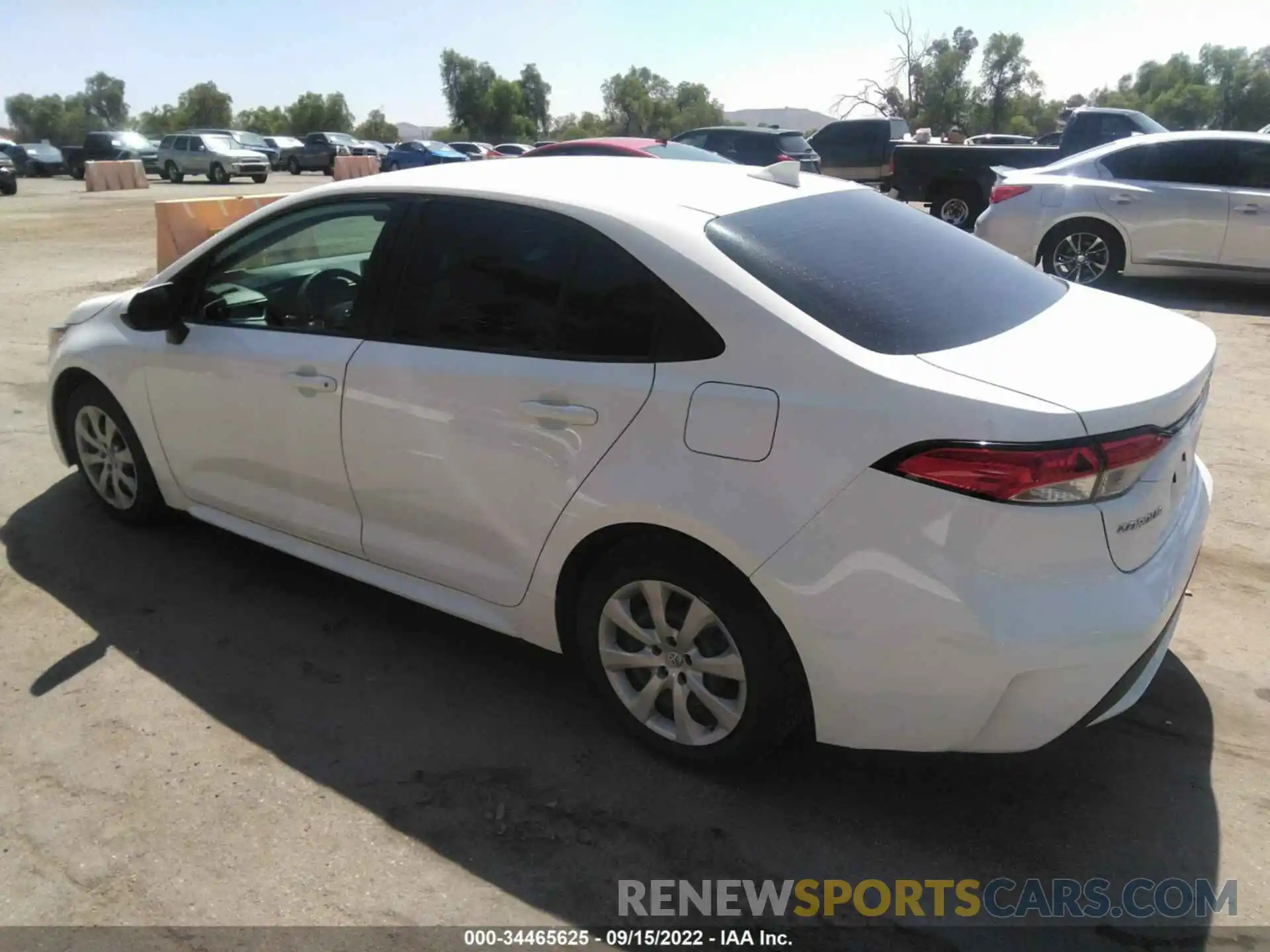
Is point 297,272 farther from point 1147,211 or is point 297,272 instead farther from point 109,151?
point 109,151

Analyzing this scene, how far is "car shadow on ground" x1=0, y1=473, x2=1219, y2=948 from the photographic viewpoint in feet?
9.08

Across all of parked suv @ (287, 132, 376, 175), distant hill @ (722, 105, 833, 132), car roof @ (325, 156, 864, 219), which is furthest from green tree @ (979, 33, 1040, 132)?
car roof @ (325, 156, 864, 219)

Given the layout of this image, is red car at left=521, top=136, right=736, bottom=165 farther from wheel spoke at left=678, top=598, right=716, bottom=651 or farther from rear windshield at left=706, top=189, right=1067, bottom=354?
wheel spoke at left=678, top=598, right=716, bottom=651

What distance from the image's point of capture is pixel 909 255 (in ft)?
10.6

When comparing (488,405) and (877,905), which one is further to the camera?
(488,405)

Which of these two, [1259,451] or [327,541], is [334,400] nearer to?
[327,541]

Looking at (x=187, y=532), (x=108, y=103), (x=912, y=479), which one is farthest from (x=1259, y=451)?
(x=108, y=103)

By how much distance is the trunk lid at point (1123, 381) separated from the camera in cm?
253

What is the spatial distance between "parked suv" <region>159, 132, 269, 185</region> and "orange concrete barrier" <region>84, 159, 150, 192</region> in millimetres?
2814

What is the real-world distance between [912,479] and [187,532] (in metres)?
3.57

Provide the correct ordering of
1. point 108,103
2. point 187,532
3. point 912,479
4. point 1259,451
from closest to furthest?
point 912,479
point 187,532
point 1259,451
point 108,103

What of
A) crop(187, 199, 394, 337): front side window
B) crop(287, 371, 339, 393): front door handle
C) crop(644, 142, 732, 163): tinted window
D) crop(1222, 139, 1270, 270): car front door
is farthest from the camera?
crop(644, 142, 732, 163): tinted window

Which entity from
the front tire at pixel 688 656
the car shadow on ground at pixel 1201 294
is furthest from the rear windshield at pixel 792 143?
the front tire at pixel 688 656

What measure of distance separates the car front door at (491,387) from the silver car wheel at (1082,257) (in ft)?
28.3
